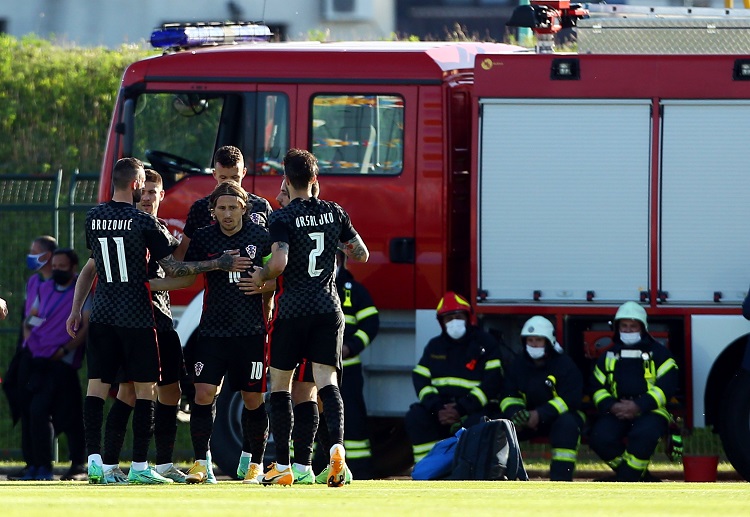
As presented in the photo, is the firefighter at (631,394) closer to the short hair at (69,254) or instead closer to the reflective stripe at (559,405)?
the reflective stripe at (559,405)

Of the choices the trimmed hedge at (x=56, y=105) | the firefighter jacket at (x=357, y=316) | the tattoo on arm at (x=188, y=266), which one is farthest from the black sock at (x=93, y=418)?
the trimmed hedge at (x=56, y=105)

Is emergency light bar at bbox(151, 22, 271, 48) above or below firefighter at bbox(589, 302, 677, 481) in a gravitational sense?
above

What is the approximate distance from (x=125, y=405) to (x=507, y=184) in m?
2.96

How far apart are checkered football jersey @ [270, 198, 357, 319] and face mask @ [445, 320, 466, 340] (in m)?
2.14

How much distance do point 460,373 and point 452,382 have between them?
76 mm

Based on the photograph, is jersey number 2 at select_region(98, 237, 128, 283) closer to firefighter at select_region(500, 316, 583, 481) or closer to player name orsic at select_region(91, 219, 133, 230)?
player name orsic at select_region(91, 219, 133, 230)

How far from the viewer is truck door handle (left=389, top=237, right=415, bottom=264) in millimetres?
10555

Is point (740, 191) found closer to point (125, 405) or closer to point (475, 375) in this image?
point (475, 375)

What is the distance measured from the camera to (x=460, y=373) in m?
10.4

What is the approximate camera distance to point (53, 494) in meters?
7.77

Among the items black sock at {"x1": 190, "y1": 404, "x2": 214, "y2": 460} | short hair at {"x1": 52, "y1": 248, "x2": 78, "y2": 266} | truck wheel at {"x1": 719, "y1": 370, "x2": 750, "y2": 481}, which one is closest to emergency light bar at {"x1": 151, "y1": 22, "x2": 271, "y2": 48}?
short hair at {"x1": 52, "y1": 248, "x2": 78, "y2": 266}

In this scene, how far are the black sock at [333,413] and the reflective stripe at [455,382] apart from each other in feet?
7.21

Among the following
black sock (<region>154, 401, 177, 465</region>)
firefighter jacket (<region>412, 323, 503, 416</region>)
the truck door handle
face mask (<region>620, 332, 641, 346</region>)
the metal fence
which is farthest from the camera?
the metal fence

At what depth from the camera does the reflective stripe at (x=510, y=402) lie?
34.0 feet
